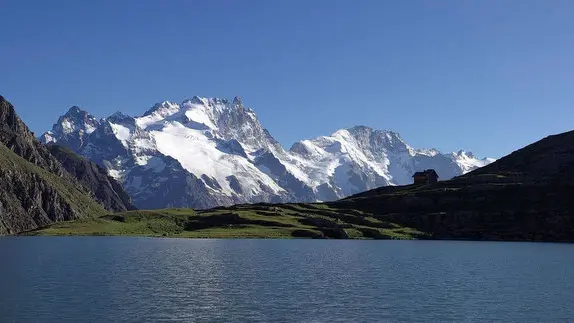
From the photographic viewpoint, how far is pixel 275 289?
8512 centimetres

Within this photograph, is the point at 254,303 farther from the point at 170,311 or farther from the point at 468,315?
the point at 468,315

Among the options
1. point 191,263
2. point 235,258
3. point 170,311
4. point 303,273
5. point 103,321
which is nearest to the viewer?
point 103,321

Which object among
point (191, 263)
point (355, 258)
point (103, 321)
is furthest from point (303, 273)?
point (103, 321)

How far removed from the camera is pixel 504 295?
281ft

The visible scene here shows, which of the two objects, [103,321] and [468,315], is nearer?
[103,321]

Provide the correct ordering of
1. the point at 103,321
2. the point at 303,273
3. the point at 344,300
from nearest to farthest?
the point at 103,321, the point at 344,300, the point at 303,273

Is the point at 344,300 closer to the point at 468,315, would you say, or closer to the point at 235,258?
the point at 468,315

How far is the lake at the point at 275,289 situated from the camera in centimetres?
6681

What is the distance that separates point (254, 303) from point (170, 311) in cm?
1066

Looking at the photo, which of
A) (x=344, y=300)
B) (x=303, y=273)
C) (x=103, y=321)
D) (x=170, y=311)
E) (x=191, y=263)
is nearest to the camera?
(x=103, y=321)

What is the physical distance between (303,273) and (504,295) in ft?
112

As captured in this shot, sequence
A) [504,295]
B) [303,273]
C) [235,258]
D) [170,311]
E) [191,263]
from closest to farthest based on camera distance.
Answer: [170,311] < [504,295] < [303,273] < [191,263] < [235,258]

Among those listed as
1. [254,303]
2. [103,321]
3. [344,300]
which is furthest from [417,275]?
[103,321]

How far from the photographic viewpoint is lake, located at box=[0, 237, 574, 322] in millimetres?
66812
